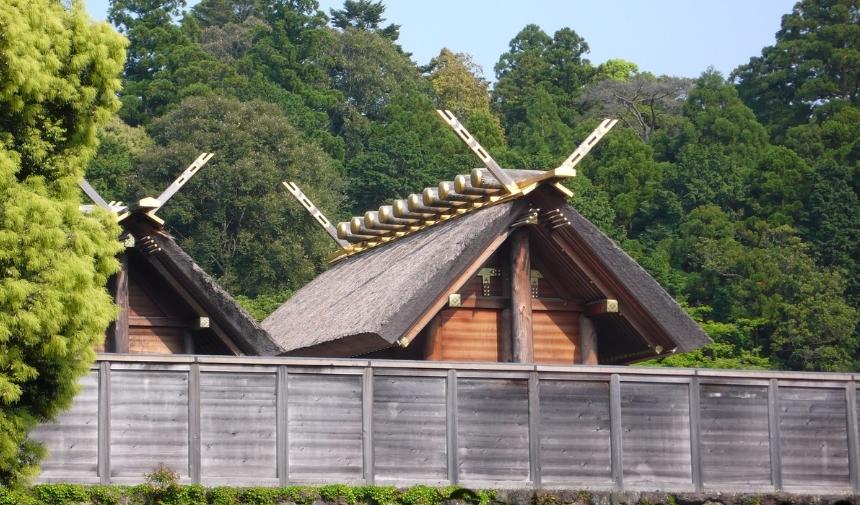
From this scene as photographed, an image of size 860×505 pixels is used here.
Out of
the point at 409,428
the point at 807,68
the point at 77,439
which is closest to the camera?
the point at 77,439

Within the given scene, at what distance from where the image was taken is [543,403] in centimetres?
1620

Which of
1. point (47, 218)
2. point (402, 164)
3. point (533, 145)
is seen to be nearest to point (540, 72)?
point (533, 145)

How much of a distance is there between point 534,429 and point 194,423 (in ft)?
11.2

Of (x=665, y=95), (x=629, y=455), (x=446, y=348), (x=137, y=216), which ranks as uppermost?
(x=665, y=95)

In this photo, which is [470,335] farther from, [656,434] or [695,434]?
[695,434]

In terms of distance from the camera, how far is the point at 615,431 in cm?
1638

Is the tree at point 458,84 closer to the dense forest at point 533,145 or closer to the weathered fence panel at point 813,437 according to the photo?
the dense forest at point 533,145

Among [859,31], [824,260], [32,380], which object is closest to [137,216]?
[32,380]

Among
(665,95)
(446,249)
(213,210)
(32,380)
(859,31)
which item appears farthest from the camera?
(665,95)

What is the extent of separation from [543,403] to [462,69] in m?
65.8

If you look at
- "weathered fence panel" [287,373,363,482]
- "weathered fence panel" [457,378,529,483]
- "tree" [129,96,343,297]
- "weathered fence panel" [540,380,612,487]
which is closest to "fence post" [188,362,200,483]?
"weathered fence panel" [287,373,363,482]

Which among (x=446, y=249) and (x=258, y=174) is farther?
(x=258, y=174)

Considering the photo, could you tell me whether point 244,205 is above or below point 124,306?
above

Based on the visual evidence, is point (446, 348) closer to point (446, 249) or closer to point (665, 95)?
point (446, 249)
